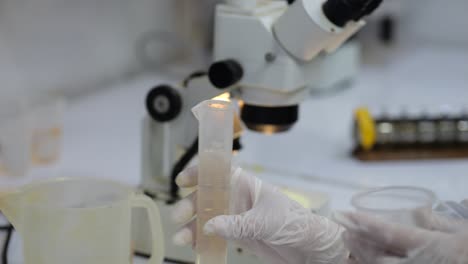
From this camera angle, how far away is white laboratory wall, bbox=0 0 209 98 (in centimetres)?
158

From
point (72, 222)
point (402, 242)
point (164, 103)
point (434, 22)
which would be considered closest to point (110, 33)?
point (164, 103)

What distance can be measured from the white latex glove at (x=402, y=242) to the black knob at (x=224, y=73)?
0.92 ft

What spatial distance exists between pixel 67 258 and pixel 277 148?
0.78 m

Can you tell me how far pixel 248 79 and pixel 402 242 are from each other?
355mm

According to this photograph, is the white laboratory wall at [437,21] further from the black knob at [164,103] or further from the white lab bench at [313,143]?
the black knob at [164,103]

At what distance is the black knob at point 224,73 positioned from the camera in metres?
0.97

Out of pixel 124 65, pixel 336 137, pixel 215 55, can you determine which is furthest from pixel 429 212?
pixel 124 65

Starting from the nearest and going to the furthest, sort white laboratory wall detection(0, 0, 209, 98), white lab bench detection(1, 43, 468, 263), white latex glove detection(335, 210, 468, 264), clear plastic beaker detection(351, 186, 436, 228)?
white latex glove detection(335, 210, 468, 264)
clear plastic beaker detection(351, 186, 436, 228)
white lab bench detection(1, 43, 468, 263)
white laboratory wall detection(0, 0, 209, 98)

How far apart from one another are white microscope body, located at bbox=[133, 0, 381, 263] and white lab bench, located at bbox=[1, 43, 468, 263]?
115 millimetres

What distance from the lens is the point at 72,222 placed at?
0.79 m

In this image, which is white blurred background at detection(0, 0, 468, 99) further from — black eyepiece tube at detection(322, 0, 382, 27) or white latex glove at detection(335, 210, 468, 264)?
white latex glove at detection(335, 210, 468, 264)

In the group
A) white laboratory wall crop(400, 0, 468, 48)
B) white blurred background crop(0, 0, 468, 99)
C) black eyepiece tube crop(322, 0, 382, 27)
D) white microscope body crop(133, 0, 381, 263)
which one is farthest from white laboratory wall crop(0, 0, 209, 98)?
black eyepiece tube crop(322, 0, 382, 27)

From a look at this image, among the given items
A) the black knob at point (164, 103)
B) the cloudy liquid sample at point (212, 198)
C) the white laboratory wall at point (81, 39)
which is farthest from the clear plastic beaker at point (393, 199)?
the white laboratory wall at point (81, 39)

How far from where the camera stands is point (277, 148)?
153cm
